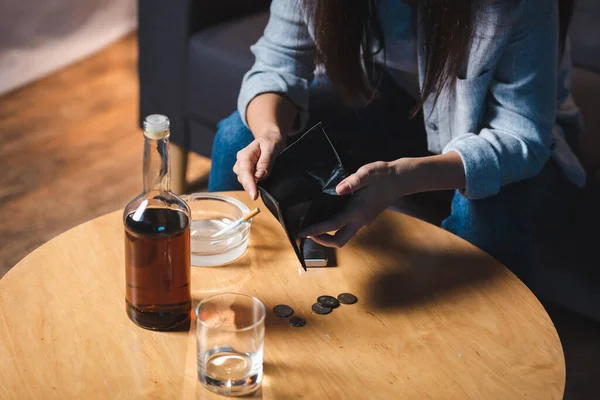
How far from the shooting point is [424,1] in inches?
47.9

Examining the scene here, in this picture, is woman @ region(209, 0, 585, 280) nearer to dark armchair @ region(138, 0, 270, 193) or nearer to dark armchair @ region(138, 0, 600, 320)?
dark armchair @ region(138, 0, 600, 320)

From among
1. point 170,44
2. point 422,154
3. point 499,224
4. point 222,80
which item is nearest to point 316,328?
point 499,224

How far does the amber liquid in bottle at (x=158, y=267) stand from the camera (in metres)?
0.89

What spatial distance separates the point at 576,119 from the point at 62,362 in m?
1.00

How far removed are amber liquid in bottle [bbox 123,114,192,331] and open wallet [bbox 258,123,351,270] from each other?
0.16 metres

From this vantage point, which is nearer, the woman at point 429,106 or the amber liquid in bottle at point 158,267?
the amber liquid in bottle at point 158,267

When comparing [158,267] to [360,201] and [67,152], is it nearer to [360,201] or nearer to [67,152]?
[360,201]

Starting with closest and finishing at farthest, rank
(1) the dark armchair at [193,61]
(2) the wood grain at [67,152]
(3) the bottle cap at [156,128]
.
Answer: (3) the bottle cap at [156,128], (1) the dark armchair at [193,61], (2) the wood grain at [67,152]

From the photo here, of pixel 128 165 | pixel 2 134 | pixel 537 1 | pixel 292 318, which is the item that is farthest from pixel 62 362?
pixel 2 134

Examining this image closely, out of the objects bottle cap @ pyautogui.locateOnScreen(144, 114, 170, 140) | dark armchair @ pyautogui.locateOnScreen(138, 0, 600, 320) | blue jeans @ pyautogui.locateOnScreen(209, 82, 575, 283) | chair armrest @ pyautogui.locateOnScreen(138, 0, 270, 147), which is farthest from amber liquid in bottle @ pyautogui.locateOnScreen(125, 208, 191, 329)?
chair armrest @ pyautogui.locateOnScreen(138, 0, 270, 147)

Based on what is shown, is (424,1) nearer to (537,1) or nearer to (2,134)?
(537,1)

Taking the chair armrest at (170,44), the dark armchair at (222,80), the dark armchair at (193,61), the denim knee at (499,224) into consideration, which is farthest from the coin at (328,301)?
the chair armrest at (170,44)

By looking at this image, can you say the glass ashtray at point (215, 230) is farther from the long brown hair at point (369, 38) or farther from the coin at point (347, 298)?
the long brown hair at point (369, 38)

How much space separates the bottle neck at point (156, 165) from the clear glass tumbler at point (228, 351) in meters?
0.14
